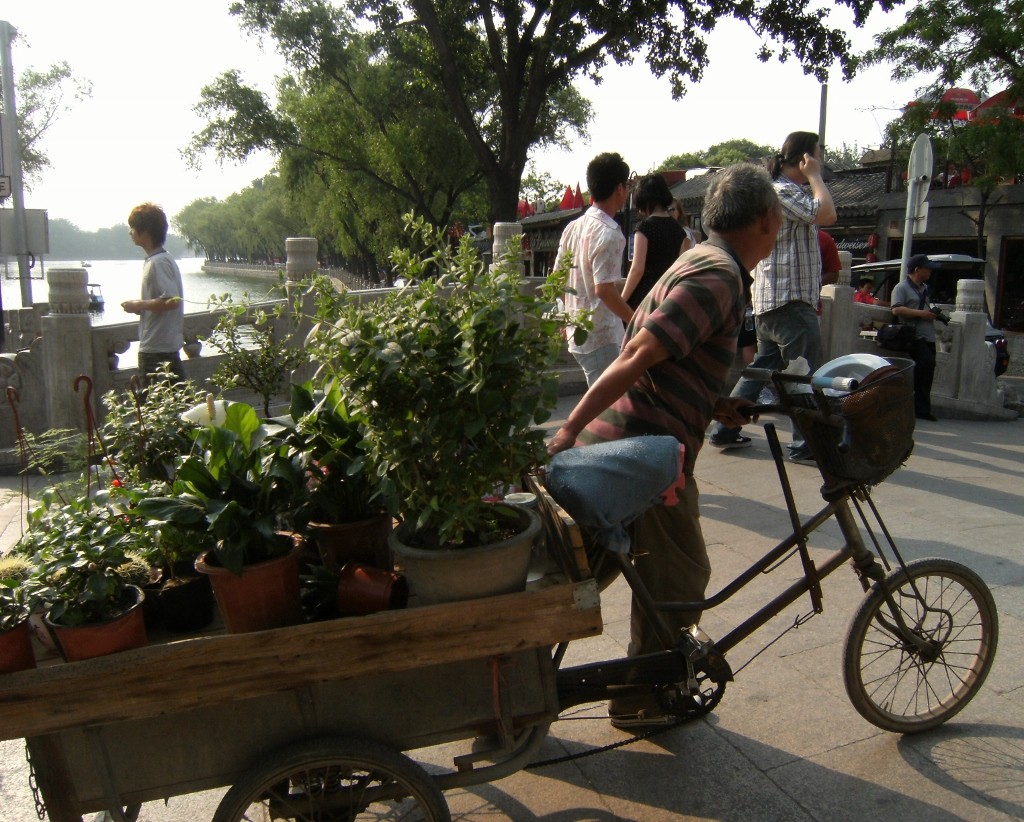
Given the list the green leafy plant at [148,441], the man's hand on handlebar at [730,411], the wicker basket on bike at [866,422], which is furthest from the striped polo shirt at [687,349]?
the green leafy plant at [148,441]

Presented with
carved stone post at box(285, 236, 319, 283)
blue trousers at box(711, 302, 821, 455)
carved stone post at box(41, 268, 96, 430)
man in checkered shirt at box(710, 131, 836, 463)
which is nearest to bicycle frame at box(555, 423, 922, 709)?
man in checkered shirt at box(710, 131, 836, 463)

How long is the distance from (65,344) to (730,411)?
582 centimetres

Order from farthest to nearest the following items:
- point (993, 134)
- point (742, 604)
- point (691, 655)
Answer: point (993, 134)
point (742, 604)
point (691, 655)

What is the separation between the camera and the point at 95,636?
178 cm

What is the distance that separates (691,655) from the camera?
8.04 feet

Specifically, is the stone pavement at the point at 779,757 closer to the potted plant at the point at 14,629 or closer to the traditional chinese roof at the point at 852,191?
the potted plant at the point at 14,629

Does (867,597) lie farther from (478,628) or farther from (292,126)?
(292,126)

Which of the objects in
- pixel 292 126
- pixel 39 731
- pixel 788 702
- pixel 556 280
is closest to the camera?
pixel 39 731

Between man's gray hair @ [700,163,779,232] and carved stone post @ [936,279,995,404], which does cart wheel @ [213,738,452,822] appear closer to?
man's gray hair @ [700,163,779,232]

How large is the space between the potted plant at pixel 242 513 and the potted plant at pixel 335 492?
0.05 metres

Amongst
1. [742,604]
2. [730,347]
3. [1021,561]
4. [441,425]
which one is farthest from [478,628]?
[1021,561]

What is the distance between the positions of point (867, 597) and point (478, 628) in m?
1.40

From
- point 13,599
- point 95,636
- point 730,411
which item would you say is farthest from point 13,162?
point 730,411

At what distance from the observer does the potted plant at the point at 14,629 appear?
176 cm
